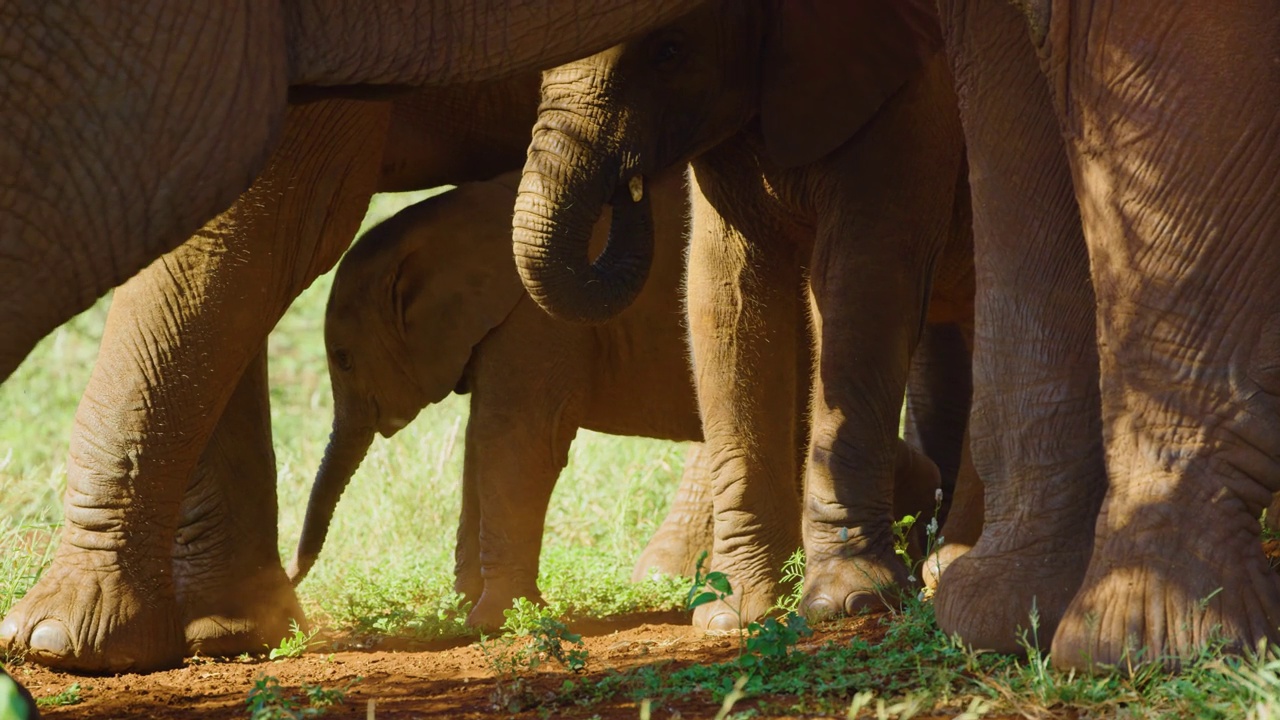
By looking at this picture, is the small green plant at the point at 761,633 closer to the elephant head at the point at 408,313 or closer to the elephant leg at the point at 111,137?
the elephant leg at the point at 111,137

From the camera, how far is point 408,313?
227 inches

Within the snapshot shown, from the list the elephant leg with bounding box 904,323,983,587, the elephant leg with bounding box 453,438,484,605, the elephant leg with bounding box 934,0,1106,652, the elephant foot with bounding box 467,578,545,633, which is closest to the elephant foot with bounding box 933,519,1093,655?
the elephant leg with bounding box 934,0,1106,652

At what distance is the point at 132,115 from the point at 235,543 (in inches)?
85.5

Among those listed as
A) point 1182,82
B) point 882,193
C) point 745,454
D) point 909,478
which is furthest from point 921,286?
point 1182,82

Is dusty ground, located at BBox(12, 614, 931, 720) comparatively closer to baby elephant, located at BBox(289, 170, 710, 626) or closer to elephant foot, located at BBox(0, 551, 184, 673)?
elephant foot, located at BBox(0, 551, 184, 673)

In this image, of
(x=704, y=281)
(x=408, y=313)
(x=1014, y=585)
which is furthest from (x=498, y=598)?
(x=1014, y=585)

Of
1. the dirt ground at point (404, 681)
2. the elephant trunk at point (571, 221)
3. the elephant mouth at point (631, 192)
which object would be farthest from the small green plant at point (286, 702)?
the elephant mouth at point (631, 192)

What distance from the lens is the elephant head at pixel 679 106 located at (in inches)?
171

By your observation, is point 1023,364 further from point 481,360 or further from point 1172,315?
point 481,360

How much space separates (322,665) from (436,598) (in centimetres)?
147

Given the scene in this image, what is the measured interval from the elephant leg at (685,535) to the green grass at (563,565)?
12 centimetres

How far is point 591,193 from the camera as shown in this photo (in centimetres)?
441

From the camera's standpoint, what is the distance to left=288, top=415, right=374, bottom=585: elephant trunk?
5.75 m

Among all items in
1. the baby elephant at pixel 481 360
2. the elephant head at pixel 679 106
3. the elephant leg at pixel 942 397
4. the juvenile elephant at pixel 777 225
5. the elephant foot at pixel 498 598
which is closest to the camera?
the elephant head at pixel 679 106
